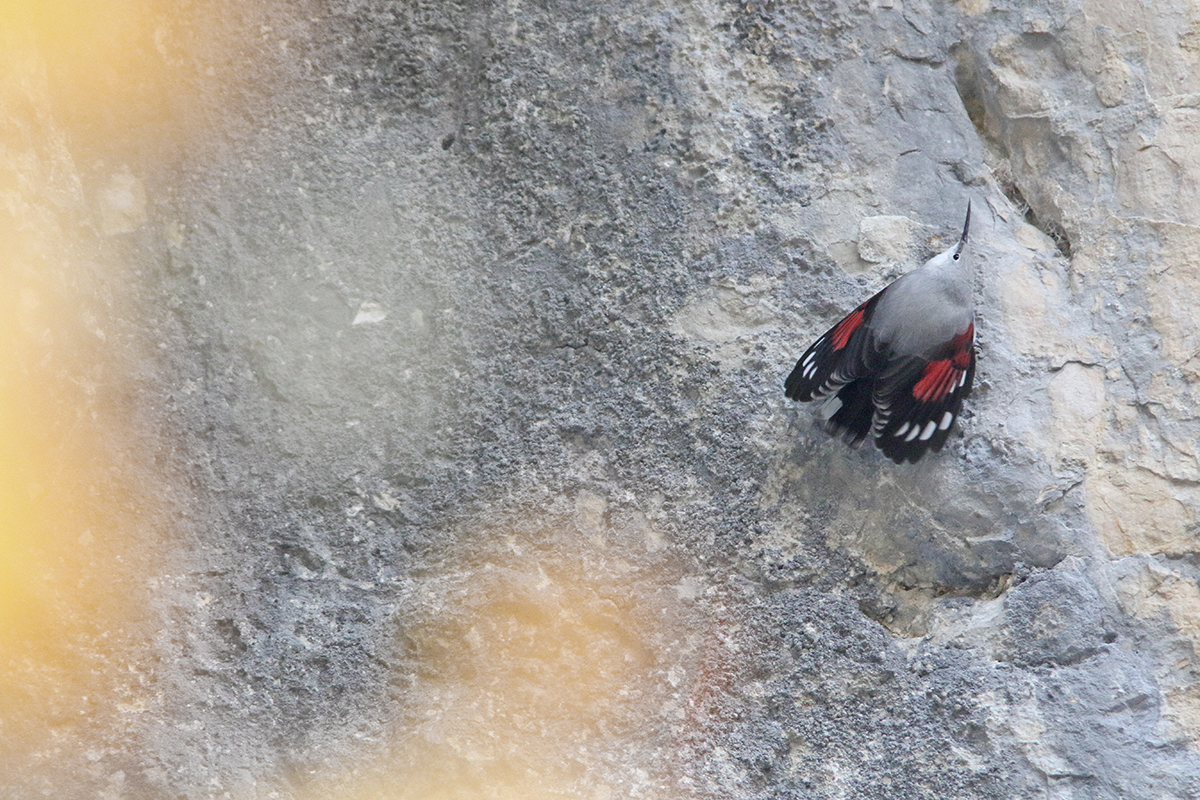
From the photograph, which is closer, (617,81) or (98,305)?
(98,305)

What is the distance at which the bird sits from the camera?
184 cm

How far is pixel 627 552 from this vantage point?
187cm

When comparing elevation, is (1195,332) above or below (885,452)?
above

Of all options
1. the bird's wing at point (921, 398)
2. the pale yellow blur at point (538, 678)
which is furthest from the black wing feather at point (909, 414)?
the pale yellow blur at point (538, 678)

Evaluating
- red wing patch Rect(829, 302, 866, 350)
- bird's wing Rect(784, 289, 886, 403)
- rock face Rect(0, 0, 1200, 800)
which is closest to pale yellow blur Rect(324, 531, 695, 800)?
rock face Rect(0, 0, 1200, 800)

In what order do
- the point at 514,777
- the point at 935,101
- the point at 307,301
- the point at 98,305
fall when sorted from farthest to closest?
the point at 935,101 < the point at 307,301 < the point at 98,305 < the point at 514,777

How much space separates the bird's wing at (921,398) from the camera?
72.5 inches

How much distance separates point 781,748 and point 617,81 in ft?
4.42

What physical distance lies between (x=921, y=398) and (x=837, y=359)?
17 cm

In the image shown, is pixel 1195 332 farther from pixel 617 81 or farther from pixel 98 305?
pixel 98 305

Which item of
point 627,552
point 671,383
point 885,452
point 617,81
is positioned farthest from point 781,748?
point 617,81

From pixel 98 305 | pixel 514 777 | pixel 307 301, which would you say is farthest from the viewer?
pixel 307 301

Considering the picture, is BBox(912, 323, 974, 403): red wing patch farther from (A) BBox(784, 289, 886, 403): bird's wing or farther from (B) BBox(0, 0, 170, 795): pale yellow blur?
(B) BBox(0, 0, 170, 795): pale yellow blur

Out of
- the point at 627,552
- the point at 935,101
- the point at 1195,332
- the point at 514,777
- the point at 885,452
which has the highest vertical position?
the point at 935,101
